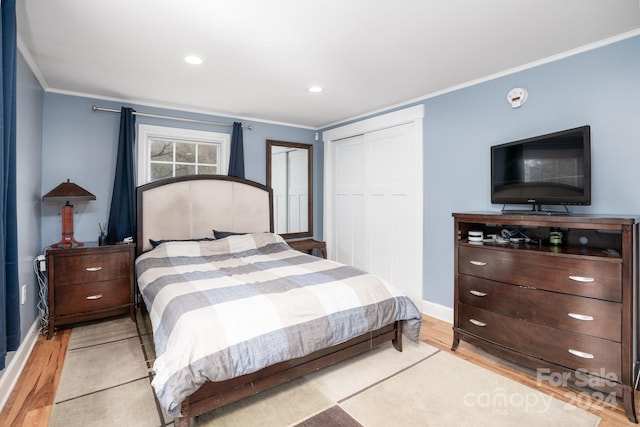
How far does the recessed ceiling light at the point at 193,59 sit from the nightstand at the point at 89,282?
6.14ft

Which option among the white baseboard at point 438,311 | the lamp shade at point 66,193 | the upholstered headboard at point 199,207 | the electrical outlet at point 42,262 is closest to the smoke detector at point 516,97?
the white baseboard at point 438,311

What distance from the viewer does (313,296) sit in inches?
86.7

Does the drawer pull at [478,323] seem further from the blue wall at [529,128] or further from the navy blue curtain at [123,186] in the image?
the navy blue curtain at [123,186]

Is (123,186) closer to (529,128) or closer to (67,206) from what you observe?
(67,206)

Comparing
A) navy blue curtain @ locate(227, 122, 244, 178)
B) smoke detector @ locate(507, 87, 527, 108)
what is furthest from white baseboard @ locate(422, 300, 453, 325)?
navy blue curtain @ locate(227, 122, 244, 178)

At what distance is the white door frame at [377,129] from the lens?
3549mm

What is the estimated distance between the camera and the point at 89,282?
3074 mm

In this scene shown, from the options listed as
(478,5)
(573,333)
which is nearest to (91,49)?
(478,5)

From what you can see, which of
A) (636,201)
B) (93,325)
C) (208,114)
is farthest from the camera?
(208,114)

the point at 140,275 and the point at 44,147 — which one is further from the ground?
the point at 44,147

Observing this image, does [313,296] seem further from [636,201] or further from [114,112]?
[114,112]

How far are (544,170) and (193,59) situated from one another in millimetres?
2833

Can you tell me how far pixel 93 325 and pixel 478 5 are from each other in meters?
4.08

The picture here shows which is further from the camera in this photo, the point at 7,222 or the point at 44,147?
the point at 44,147
